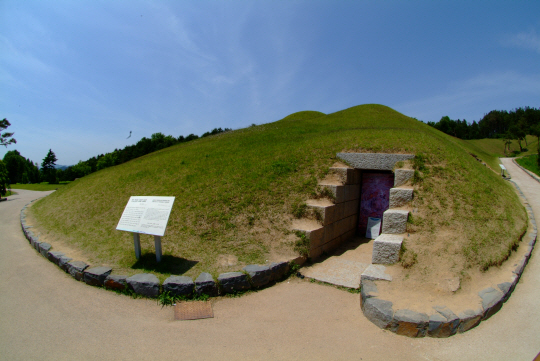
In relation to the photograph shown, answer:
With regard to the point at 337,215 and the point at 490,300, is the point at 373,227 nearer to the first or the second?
the point at 337,215

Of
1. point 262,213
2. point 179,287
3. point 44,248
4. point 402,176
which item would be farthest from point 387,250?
point 44,248

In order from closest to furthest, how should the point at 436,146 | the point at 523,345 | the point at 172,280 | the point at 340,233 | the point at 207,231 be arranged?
the point at 523,345 → the point at 172,280 → the point at 207,231 → the point at 340,233 → the point at 436,146

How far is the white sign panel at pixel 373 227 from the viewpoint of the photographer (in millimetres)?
8766

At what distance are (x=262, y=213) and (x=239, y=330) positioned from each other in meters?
3.51

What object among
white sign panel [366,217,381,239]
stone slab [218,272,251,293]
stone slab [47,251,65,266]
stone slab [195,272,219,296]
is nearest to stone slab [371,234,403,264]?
white sign panel [366,217,381,239]

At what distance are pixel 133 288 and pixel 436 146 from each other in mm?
9503

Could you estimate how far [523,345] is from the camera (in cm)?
394

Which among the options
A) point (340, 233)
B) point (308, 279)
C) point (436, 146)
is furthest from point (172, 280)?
point (436, 146)

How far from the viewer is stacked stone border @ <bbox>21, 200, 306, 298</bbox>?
17.0 ft

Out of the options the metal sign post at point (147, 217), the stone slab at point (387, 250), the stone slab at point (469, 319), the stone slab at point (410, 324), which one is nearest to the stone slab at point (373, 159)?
the stone slab at point (387, 250)

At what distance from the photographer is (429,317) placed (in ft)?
13.7

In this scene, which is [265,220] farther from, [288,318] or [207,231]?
[288,318]

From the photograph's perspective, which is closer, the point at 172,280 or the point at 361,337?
the point at 361,337

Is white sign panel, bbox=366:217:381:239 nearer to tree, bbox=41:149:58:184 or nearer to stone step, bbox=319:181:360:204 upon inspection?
stone step, bbox=319:181:360:204
